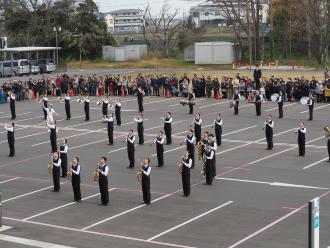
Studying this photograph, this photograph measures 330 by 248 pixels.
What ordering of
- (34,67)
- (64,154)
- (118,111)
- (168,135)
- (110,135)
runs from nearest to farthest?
(64,154)
(168,135)
(110,135)
(118,111)
(34,67)

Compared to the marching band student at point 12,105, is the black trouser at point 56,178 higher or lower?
lower

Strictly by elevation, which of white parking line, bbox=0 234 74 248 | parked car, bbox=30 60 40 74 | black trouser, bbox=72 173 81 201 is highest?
parked car, bbox=30 60 40 74

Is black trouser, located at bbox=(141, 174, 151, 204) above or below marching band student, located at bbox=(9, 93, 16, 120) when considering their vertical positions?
below

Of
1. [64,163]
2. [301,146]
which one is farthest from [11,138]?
[301,146]

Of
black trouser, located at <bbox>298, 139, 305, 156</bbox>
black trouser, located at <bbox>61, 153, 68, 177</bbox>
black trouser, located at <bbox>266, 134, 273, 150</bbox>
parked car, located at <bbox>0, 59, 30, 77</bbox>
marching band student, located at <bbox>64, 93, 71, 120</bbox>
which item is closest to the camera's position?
black trouser, located at <bbox>61, 153, 68, 177</bbox>

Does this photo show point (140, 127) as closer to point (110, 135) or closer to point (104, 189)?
point (110, 135)

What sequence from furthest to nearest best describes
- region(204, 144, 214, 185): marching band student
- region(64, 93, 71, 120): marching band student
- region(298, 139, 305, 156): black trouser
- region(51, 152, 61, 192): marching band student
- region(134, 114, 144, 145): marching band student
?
region(64, 93, 71, 120): marching band student < region(134, 114, 144, 145): marching band student < region(298, 139, 305, 156): black trouser < region(204, 144, 214, 185): marching band student < region(51, 152, 61, 192): marching band student

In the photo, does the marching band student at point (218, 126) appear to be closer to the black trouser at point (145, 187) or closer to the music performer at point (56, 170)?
the music performer at point (56, 170)

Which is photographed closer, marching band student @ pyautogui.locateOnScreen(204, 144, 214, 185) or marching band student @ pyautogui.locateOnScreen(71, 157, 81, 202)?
marching band student @ pyautogui.locateOnScreen(71, 157, 81, 202)

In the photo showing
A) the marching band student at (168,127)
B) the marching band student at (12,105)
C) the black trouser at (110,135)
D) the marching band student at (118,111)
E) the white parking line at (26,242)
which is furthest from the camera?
the marching band student at (12,105)

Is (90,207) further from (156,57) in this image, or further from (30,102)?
(156,57)

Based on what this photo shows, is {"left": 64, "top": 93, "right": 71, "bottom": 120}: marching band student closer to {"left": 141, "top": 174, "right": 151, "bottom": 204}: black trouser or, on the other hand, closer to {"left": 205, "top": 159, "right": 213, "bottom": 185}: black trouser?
{"left": 205, "top": 159, "right": 213, "bottom": 185}: black trouser

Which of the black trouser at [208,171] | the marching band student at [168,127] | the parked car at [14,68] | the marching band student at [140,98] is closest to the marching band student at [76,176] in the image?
the black trouser at [208,171]

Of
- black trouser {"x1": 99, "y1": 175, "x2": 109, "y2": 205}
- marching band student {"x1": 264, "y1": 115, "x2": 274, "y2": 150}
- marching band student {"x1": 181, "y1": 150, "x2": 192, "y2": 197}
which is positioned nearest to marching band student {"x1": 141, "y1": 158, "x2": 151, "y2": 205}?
black trouser {"x1": 99, "y1": 175, "x2": 109, "y2": 205}
